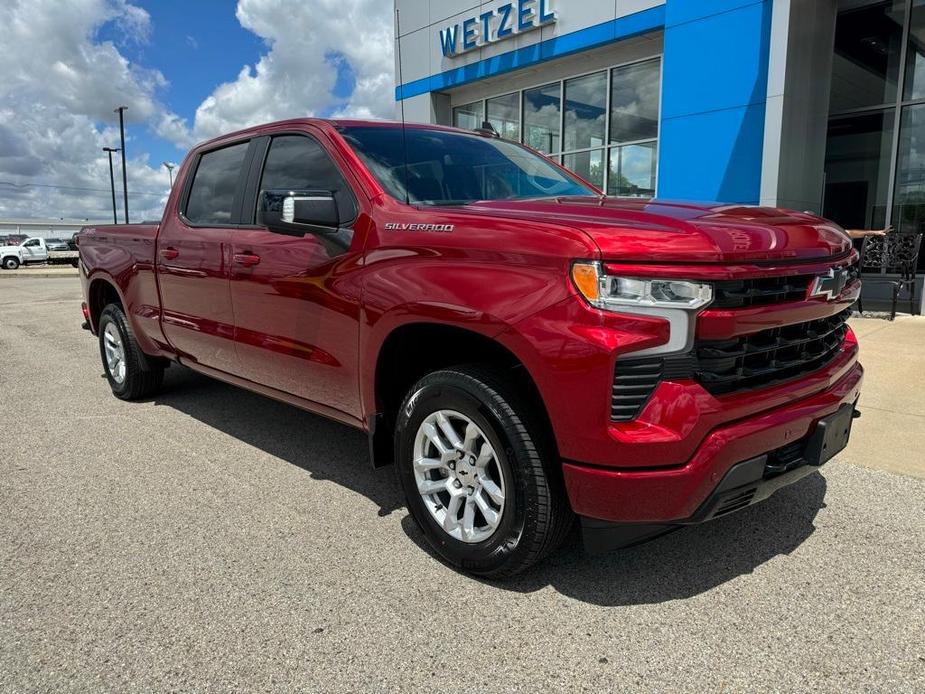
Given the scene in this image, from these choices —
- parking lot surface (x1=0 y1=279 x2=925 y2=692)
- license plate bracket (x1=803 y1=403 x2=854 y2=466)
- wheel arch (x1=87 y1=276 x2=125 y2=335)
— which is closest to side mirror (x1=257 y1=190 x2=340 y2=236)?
parking lot surface (x1=0 y1=279 x2=925 y2=692)

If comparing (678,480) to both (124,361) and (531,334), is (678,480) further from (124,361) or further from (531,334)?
(124,361)

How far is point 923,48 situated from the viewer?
1065cm

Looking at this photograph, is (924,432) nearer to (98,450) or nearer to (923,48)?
(98,450)

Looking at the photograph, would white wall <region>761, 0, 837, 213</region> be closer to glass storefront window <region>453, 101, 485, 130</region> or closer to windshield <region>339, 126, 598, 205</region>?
windshield <region>339, 126, 598, 205</region>

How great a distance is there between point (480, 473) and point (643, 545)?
87 centimetres

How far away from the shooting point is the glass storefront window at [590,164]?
1430 centimetres

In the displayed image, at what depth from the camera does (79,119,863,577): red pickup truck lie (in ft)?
7.18

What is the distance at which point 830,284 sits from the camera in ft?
8.61

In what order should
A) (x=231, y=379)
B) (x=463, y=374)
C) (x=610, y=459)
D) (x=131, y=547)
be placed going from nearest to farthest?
1. (x=610, y=459)
2. (x=463, y=374)
3. (x=131, y=547)
4. (x=231, y=379)

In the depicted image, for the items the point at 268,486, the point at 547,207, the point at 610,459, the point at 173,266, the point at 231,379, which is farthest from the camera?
the point at 173,266

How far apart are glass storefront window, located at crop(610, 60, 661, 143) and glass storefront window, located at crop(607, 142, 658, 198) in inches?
8.4

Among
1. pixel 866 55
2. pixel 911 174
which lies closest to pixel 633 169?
pixel 866 55

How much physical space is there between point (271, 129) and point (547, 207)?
1.89m

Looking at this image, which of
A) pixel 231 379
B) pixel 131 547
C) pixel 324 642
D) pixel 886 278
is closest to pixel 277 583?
pixel 324 642
